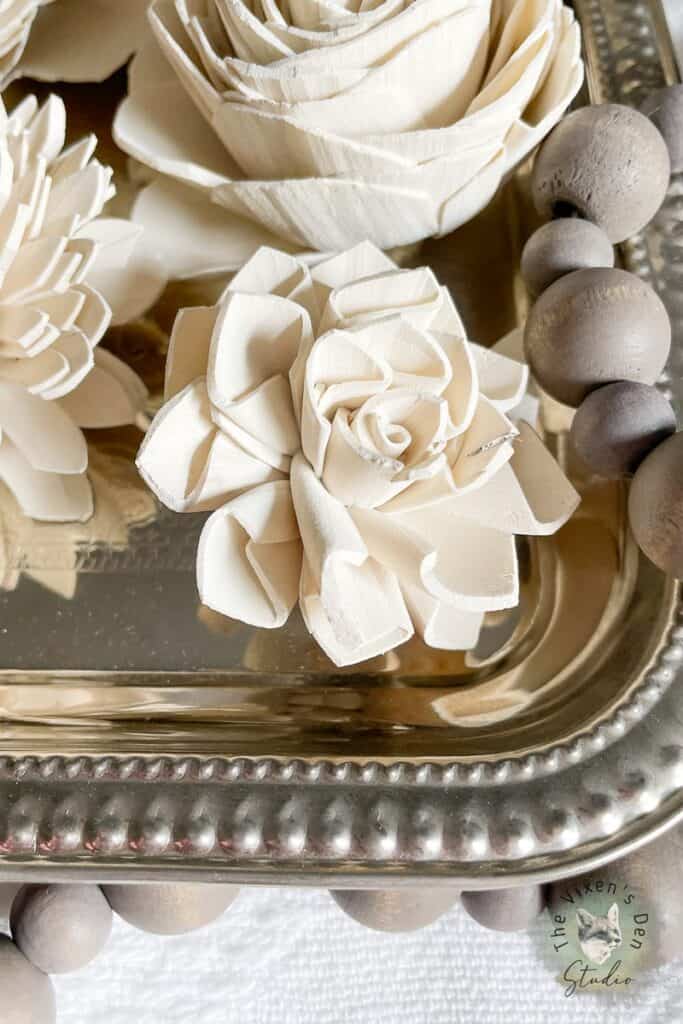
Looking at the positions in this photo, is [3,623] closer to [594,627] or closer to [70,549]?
[70,549]

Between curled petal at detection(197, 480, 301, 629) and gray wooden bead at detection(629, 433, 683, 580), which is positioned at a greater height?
curled petal at detection(197, 480, 301, 629)

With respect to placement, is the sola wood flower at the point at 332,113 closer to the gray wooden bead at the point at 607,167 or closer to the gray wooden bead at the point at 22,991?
the gray wooden bead at the point at 607,167

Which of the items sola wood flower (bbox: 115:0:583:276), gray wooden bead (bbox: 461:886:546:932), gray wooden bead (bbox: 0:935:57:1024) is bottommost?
gray wooden bead (bbox: 461:886:546:932)

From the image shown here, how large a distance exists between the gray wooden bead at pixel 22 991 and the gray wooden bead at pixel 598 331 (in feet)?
0.66

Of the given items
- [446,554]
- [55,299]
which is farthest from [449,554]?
[55,299]

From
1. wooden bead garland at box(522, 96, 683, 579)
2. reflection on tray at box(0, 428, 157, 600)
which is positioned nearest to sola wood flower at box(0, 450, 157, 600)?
reflection on tray at box(0, 428, 157, 600)

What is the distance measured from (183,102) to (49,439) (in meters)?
0.09

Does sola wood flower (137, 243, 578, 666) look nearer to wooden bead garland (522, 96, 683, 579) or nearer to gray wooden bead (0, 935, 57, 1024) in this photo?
wooden bead garland (522, 96, 683, 579)

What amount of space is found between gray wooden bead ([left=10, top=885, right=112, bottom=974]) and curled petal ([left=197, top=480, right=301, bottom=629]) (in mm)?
103

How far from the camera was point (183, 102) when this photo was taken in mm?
242

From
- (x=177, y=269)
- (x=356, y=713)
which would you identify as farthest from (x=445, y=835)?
(x=177, y=269)

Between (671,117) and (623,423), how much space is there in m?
0.10

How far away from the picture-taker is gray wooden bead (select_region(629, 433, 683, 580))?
8.1 inches

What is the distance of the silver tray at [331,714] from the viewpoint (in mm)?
205
